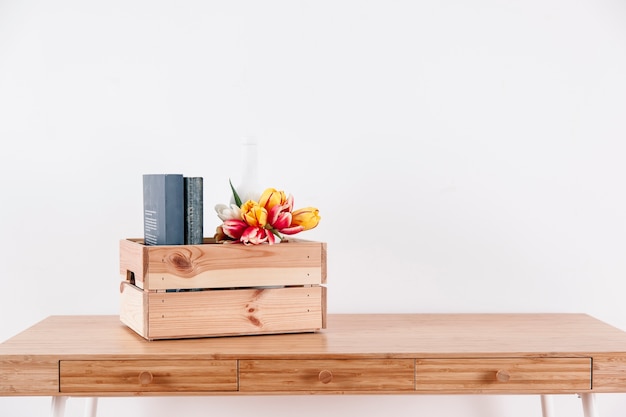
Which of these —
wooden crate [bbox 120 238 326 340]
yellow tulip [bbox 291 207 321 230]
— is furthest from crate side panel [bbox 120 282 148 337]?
yellow tulip [bbox 291 207 321 230]

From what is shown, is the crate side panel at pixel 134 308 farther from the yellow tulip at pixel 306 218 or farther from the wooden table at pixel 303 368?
the yellow tulip at pixel 306 218

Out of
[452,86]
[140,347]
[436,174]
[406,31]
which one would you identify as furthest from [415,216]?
[140,347]

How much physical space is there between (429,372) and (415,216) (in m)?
0.67

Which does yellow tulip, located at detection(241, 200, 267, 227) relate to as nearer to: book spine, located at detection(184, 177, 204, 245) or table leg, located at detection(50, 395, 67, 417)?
book spine, located at detection(184, 177, 204, 245)

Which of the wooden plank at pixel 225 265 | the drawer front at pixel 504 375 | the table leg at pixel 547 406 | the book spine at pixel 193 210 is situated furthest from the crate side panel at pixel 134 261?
the table leg at pixel 547 406

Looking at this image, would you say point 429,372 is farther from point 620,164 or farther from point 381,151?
point 620,164

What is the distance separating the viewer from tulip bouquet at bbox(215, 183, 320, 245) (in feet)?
5.82

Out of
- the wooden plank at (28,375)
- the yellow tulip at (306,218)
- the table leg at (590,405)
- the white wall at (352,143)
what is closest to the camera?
the wooden plank at (28,375)

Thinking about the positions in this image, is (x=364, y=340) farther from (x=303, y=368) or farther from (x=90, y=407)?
(x=90, y=407)

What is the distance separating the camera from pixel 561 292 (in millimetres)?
2225

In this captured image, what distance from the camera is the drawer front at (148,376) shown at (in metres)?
1.59

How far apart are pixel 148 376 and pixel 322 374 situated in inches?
14.1

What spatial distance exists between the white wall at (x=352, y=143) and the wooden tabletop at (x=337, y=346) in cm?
30

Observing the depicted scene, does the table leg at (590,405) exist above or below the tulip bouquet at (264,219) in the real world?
below
